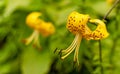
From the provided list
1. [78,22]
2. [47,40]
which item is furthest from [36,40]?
[78,22]

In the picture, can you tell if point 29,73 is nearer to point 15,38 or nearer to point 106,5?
point 15,38

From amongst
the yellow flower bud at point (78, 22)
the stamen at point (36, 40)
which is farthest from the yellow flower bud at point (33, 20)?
the yellow flower bud at point (78, 22)

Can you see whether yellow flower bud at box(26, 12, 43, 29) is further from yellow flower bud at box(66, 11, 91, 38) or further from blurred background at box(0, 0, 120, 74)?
yellow flower bud at box(66, 11, 91, 38)

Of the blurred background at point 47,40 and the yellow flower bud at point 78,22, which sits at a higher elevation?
the blurred background at point 47,40

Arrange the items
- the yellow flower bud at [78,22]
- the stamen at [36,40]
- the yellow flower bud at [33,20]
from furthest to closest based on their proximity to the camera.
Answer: the stamen at [36,40], the yellow flower bud at [33,20], the yellow flower bud at [78,22]

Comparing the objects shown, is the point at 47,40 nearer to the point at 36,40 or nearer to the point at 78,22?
the point at 36,40

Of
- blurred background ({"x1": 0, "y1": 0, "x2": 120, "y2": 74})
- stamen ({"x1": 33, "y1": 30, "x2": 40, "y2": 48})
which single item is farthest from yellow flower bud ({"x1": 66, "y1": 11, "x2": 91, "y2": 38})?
stamen ({"x1": 33, "y1": 30, "x2": 40, "y2": 48})

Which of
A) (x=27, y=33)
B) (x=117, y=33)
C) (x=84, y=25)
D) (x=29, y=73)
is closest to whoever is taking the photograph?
(x=84, y=25)

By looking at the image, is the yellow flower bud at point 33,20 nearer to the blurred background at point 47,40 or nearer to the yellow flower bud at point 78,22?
the blurred background at point 47,40

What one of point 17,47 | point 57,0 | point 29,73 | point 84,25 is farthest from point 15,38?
point 84,25
